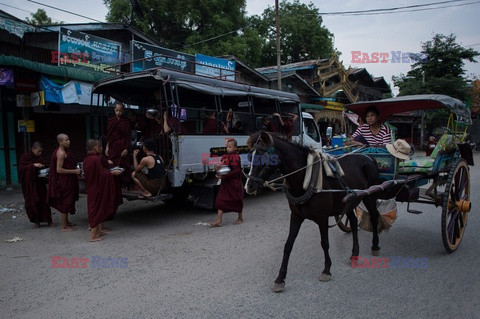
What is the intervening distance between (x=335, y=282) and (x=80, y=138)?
9.77 metres

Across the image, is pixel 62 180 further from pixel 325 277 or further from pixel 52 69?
pixel 325 277

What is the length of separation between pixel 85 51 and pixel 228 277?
9371 mm

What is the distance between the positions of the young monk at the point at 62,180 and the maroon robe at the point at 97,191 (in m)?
0.57

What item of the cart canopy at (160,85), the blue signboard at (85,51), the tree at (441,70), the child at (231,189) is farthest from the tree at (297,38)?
the child at (231,189)

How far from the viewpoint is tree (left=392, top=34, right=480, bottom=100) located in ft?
73.7

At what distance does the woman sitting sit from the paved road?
1.47m

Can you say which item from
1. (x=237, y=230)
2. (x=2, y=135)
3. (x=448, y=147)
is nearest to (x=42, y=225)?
(x=237, y=230)

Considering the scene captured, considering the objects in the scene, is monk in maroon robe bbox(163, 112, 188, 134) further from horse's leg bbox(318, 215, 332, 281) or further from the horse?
horse's leg bbox(318, 215, 332, 281)

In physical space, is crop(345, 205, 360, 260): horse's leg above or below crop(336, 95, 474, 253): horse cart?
below

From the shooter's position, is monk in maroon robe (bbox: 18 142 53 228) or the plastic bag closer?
the plastic bag

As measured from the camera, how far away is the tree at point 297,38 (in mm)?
32281

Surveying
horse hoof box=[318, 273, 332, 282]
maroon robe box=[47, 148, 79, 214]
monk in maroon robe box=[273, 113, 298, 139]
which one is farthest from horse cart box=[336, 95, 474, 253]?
maroon robe box=[47, 148, 79, 214]

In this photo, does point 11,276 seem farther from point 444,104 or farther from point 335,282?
point 444,104

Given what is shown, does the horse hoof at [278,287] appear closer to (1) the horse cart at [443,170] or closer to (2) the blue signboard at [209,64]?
(1) the horse cart at [443,170]
